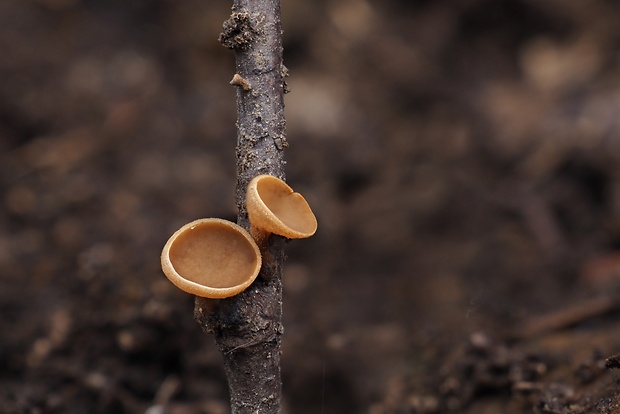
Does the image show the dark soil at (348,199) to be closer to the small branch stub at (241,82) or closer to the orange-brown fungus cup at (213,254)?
the orange-brown fungus cup at (213,254)

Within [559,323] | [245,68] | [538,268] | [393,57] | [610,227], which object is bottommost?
[559,323]

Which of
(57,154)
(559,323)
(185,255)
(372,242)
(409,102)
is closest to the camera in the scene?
(185,255)

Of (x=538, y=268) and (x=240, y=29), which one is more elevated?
(x=538, y=268)

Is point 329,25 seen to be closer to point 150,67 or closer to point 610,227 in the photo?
point 150,67

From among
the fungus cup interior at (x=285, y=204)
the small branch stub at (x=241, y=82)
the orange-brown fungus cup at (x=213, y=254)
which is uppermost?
the small branch stub at (x=241, y=82)

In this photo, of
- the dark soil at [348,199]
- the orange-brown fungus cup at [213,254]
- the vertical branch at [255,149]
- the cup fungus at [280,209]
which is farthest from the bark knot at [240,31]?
the dark soil at [348,199]

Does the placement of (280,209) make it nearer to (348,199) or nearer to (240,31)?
(240,31)

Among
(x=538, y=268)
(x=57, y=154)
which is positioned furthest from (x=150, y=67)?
(x=538, y=268)
